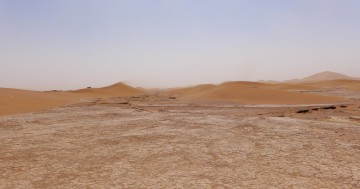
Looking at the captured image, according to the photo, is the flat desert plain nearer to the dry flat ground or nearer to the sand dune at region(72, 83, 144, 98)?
the dry flat ground

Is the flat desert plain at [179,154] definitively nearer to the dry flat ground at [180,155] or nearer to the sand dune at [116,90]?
the dry flat ground at [180,155]

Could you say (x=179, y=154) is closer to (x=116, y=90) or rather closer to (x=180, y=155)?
(x=180, y=155)

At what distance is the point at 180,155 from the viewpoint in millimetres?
4902

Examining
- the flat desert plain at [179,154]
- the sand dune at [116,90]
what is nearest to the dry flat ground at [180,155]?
the flat desert plain at [179,154]

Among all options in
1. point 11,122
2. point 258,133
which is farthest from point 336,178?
point 11,122

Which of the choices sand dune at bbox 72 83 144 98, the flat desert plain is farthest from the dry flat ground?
sand dune at bbox 72 83 144 98

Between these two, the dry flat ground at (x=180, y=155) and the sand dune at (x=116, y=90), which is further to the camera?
the sand dune at (x=116, y=90)

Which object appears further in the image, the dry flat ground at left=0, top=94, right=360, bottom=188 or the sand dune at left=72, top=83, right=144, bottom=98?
the sand dune at left=72, top=83, right=144, bottom=98

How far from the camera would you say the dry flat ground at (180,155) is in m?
3.83

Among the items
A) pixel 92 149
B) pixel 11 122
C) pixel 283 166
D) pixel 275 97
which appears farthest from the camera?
pixel 275 97

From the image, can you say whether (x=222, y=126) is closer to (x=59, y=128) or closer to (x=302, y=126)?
(x=302, y=126)

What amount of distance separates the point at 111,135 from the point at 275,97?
12154 mm

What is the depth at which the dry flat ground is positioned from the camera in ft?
12.6

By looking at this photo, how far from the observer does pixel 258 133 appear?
6.64 m
